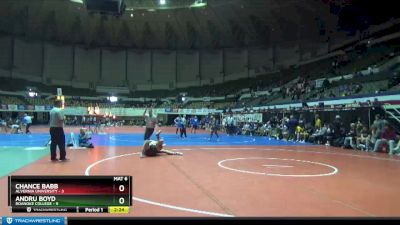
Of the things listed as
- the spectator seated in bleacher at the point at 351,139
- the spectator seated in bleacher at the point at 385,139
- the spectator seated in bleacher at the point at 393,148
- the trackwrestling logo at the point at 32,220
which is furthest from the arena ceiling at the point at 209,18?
the trackwrestling logo at the point at 32,220

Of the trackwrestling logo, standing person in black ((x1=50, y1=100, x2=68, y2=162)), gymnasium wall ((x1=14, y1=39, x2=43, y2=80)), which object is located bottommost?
the trackwrestling logo

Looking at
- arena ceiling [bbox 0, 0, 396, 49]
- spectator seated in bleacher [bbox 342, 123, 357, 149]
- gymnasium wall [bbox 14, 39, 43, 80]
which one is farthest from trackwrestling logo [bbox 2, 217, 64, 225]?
gymnasium wall [bbox 14, 39, 43, 80]

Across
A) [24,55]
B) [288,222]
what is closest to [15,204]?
[288,222]

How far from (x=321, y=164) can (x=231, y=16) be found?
35.6 metres

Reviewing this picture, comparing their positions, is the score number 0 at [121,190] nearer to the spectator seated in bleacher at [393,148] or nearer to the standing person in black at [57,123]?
the standing person in black at [57,123]

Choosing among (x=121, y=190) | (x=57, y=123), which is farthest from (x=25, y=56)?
(x=121, y=190)

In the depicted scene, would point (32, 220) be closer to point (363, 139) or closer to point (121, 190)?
point (121, 190)

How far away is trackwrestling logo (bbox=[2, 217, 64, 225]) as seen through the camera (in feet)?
9.40
